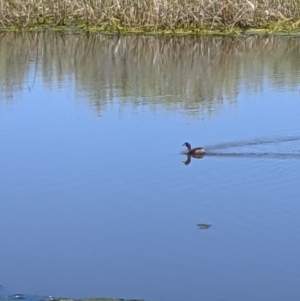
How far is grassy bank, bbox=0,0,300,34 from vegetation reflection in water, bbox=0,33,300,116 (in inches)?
19.6

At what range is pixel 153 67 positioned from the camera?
14.1 m

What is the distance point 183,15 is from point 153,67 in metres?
3.57

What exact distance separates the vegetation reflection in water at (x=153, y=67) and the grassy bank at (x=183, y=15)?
19.6 inches

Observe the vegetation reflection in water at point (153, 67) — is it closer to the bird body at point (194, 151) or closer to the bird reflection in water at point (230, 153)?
the bird reflection in water at point (230, 153)

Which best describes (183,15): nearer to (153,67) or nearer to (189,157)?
(153,67)

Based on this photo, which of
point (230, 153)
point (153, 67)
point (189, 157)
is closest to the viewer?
point (189, 157)

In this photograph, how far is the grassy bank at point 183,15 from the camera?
17.3 meters

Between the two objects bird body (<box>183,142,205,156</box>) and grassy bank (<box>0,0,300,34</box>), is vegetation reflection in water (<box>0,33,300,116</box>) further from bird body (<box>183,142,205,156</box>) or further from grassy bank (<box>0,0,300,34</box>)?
bird body (<box>183,142,205,156</box>)

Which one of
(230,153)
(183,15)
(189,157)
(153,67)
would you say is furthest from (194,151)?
(183,15)

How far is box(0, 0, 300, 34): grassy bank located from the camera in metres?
17.3

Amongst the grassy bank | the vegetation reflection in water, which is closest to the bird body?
the vegetation reflection in water

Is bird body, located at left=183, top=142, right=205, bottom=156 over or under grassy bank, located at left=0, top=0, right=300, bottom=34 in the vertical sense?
under

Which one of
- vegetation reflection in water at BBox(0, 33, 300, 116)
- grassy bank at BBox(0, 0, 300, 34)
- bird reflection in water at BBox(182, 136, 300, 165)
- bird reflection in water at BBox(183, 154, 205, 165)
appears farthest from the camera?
grassy bank at BBox(0, 0, 300, 34)

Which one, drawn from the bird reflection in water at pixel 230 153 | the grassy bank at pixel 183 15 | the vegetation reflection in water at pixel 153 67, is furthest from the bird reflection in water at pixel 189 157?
the grassy bank at pixel 183 15
